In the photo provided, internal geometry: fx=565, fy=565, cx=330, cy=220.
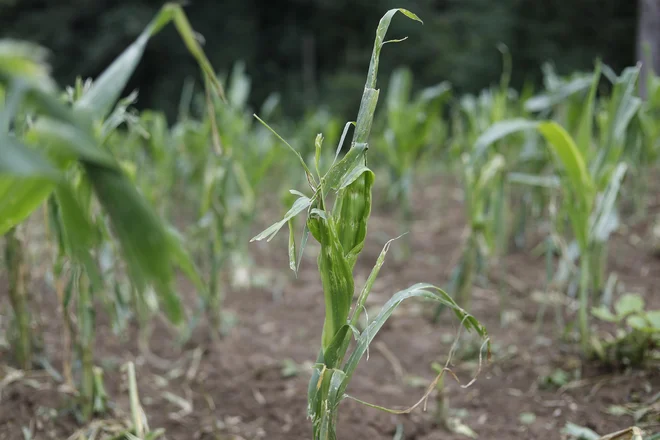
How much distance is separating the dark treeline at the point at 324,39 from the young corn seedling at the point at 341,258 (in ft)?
21.2

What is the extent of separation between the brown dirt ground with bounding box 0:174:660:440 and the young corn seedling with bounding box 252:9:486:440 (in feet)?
1.09

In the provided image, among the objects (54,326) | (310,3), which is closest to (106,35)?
(310,3)

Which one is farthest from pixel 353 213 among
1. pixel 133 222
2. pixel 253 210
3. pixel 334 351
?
pixel 253 210

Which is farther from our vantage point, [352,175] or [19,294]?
[19,294]

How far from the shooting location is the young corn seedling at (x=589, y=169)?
3.94 ft

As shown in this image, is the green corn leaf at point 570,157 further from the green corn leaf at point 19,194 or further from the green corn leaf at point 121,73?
the green corn leaf at point 19,194

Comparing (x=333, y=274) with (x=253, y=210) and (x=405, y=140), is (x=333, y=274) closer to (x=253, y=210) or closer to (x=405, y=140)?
(x=253, y=210)

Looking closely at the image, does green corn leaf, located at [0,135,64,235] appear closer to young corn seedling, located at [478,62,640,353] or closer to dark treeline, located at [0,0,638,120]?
young corn seedling, located at [478,62,640,353]

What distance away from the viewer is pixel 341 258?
0.75 meters

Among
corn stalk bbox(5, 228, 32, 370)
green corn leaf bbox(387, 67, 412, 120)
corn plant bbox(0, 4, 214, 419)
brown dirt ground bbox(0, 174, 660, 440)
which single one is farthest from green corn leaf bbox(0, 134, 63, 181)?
green corn leaf bbox(387, 67, 412, 120)

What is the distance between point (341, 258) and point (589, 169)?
2.85 feet

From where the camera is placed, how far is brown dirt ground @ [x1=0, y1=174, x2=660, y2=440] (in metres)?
1.13

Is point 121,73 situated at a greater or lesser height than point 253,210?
greater

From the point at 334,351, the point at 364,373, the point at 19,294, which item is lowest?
the point at 364,373
